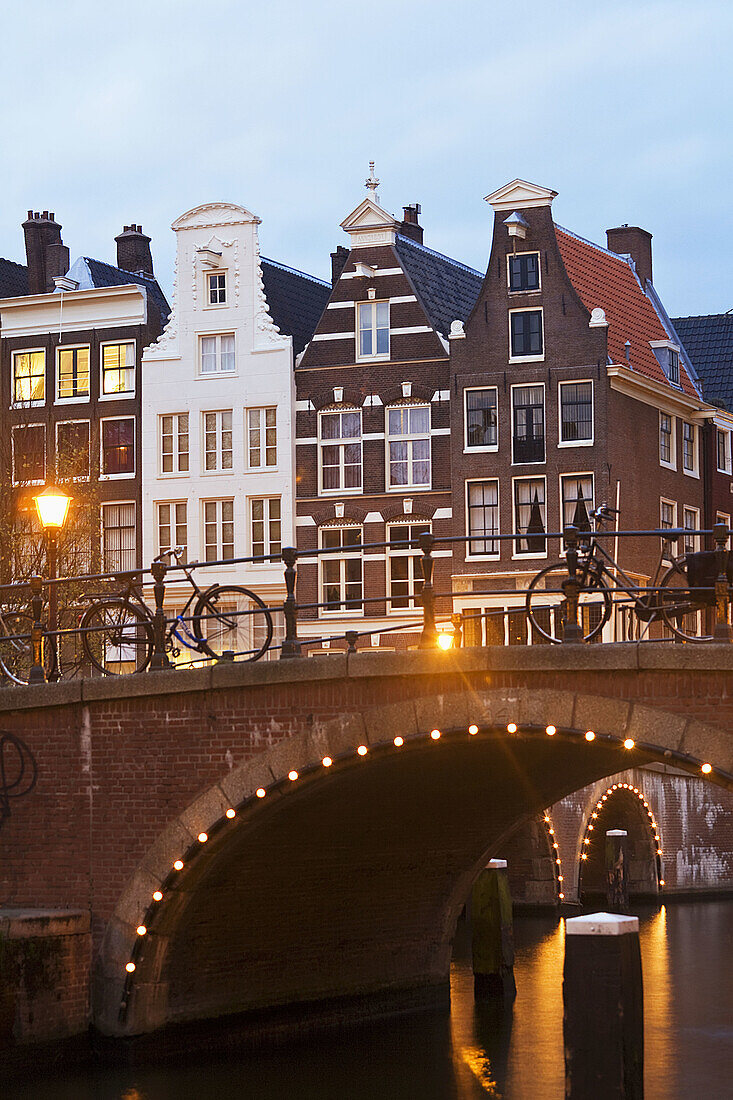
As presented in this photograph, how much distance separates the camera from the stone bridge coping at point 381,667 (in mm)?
15367

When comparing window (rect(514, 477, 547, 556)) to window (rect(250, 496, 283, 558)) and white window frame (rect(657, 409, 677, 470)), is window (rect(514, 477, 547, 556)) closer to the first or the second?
white window frame (rect(657, 409, 677, 470))

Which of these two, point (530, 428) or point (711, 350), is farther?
point (711, 350)

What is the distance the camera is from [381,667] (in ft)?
55.7

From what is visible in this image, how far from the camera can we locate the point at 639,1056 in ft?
46.7

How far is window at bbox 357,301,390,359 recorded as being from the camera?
40.5 meters

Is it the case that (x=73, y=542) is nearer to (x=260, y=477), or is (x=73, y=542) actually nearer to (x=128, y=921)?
(x=260, y=477)

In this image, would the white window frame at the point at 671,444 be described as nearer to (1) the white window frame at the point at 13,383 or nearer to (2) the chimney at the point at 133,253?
(2) the chimney at the point at 133,253

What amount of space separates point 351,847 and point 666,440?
22608mm

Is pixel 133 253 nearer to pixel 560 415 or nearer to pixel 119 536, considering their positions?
pixel 119 536

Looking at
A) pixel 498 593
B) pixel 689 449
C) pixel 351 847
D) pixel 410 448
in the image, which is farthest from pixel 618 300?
pixel 498 593

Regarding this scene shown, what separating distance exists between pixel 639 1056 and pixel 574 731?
2.89 m

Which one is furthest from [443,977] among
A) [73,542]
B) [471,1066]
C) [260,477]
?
[260,477]

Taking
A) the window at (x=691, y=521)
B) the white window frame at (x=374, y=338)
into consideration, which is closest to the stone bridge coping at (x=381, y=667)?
the white window frame at (x=374, y=338)

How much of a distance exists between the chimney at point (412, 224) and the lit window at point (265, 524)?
7745 millimetres
